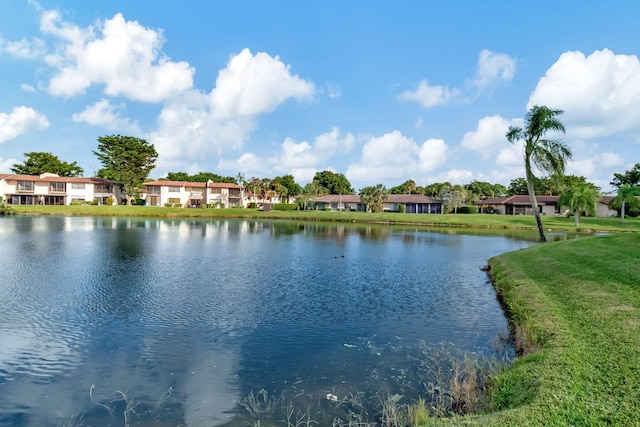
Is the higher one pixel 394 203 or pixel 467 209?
pixel 394 203

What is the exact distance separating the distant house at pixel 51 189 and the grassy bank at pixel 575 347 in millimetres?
108033

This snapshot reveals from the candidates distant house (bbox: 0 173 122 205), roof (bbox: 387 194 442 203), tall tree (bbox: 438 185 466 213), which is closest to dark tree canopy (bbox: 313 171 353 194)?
roof (bbox: 387 194 442 203)

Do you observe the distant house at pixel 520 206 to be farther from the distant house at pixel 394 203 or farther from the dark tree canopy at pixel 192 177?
the dark tree canopy at pixel 192 177

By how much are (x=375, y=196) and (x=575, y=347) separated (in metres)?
96.5

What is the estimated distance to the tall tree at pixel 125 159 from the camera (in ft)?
324

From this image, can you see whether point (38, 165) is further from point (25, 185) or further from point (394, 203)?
point (394, 203)

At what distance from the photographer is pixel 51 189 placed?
105 meters

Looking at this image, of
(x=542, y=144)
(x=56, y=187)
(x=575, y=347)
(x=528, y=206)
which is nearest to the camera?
(x=575, y=347)

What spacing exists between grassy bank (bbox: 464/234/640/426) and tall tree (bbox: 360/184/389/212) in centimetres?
8573

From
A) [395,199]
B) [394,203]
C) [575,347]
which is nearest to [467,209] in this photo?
[394,203]

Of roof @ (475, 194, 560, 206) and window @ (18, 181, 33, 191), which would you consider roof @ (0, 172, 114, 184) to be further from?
roof @ (475, 194, 560, 206)

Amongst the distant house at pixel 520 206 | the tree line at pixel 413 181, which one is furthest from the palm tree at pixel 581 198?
the distant house at pixel 520 206

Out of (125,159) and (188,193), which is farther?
(188,193)

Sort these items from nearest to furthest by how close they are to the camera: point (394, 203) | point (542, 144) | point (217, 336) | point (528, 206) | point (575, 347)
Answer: point (575, 347) → point (217, 336) → point (542, 144) → point (528, 206) → point (394, 203)
